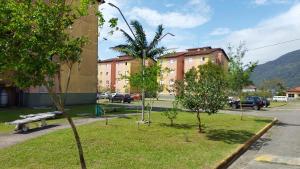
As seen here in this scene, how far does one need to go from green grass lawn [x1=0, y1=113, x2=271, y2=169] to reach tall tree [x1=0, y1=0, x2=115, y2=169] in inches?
145

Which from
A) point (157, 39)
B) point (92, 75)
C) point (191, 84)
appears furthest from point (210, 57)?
point (191, 84)

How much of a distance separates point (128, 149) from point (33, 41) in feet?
21.4

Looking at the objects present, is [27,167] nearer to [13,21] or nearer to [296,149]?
[13,21]

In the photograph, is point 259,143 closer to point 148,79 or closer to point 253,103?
point 148,79

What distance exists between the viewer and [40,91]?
3416cm

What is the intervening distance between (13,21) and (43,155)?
5693mm

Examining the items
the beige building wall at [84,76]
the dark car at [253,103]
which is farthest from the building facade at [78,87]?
the dark car at [253,103]

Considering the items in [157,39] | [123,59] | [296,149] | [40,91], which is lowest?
[296,149]

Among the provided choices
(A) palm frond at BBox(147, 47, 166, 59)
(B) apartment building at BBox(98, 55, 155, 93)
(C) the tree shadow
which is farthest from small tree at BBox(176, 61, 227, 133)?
(B) apartment building at BBox(98, 55, 155, 93)

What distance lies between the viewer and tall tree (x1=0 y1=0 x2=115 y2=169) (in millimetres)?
6820

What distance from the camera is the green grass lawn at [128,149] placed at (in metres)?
10.5

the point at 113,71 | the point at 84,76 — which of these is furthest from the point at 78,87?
the point at 113,71

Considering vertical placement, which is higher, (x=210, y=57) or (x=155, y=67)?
(x=210, y=57)

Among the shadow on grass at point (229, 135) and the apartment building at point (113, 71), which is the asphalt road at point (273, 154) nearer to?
the shadow on grass at point (229, 135)
